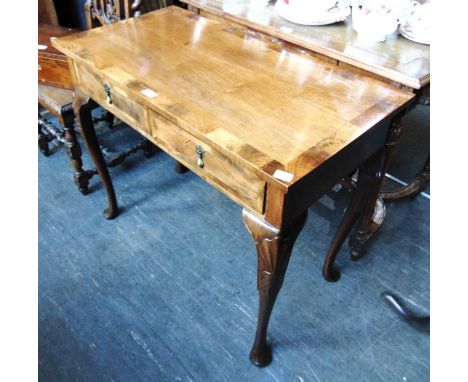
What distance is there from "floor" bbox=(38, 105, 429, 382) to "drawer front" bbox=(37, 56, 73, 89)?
0.42 metres

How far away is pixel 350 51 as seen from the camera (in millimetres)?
1013

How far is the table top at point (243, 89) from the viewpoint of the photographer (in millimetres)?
782

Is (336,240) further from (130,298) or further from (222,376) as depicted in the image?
(130,298)

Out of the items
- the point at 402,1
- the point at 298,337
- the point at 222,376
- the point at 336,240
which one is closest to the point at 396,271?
the point at 336,240

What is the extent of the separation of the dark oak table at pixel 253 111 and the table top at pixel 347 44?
0.03 metres

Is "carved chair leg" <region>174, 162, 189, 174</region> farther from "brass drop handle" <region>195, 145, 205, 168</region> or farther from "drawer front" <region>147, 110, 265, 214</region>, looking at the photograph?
→ "brass drop handle" <region>195, 145, 205, 168</region>

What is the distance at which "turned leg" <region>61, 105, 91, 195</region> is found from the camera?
1429mm

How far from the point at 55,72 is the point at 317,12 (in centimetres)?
96

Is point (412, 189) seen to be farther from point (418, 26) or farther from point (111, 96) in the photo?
point (111, 96)

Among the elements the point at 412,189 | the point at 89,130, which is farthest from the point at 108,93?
the point at 412,189

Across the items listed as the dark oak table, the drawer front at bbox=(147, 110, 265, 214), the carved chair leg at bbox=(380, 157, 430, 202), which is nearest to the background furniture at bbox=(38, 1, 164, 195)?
the dark oak table

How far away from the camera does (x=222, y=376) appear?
1.12m

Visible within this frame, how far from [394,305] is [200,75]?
2.99 feet

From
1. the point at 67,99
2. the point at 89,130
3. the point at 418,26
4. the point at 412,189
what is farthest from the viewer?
the point at 412,189
